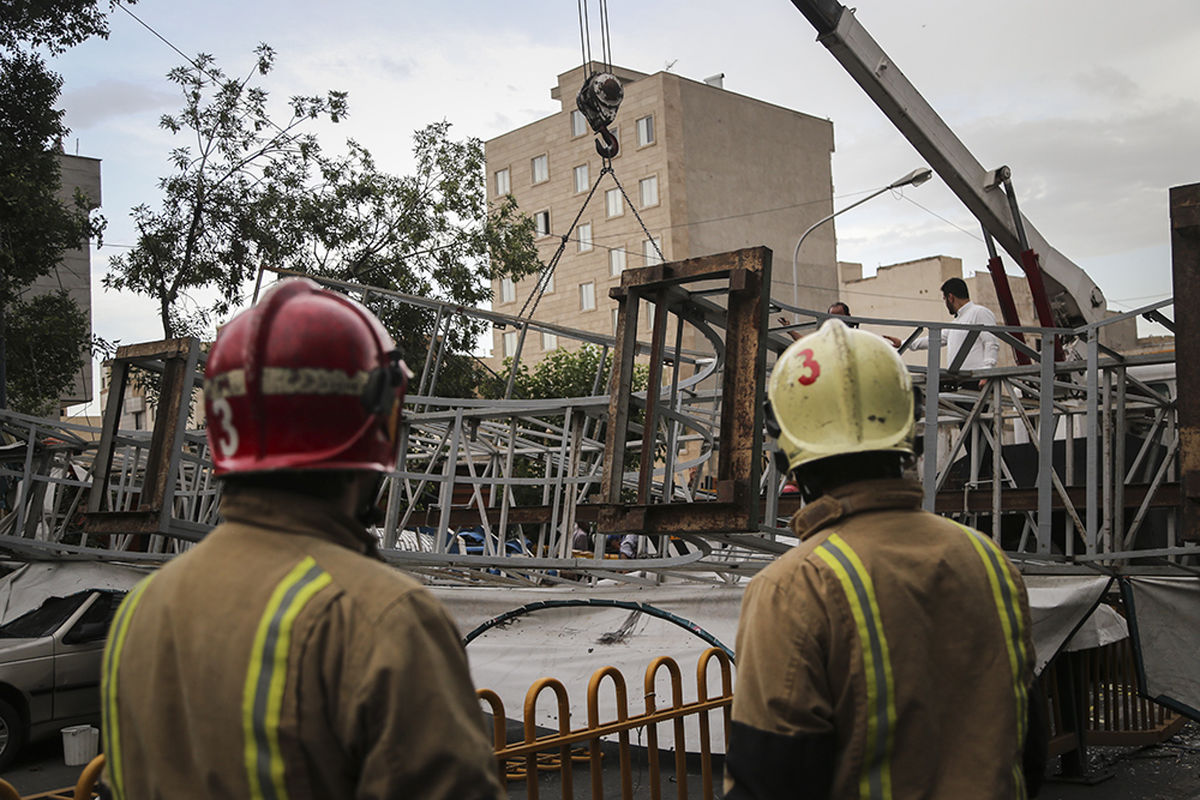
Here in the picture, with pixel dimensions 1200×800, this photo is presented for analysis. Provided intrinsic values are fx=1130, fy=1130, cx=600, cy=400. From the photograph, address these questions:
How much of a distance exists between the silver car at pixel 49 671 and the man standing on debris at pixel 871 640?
31.4ft

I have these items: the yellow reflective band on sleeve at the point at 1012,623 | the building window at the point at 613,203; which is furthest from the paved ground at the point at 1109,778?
the building window at the point at 613,203

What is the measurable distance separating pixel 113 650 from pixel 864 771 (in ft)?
4.22

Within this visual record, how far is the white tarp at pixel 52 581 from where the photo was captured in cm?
1255

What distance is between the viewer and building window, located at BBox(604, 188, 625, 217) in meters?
44.6

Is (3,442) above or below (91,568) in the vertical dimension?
above

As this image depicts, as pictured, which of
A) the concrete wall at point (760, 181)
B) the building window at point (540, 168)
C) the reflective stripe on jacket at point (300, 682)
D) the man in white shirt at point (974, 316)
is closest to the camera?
the reflective stripe on jacket at point (300, 682)

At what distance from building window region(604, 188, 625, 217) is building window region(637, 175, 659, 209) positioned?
1.29 meters

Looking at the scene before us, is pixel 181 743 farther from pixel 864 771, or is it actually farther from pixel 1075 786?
pixel 1075 786

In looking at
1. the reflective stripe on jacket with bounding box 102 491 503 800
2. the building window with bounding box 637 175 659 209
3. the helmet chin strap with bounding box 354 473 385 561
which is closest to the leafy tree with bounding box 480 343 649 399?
the building window with bounding box 637 175 659 209

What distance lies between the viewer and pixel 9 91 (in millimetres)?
15562

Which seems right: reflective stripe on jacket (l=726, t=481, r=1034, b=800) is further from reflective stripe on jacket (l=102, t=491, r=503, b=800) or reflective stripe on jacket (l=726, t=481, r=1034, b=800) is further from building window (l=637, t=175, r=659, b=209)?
building window (l=637, t=175, r=659, b=209)

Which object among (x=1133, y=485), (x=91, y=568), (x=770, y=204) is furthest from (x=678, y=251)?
(x=1133, y=485)

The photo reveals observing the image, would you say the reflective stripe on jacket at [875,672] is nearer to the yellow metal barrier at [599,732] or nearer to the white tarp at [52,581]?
the yellow metal barrier at [599,732]

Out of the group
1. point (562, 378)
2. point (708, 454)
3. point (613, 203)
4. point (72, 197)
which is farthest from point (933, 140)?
point (613, 203)
